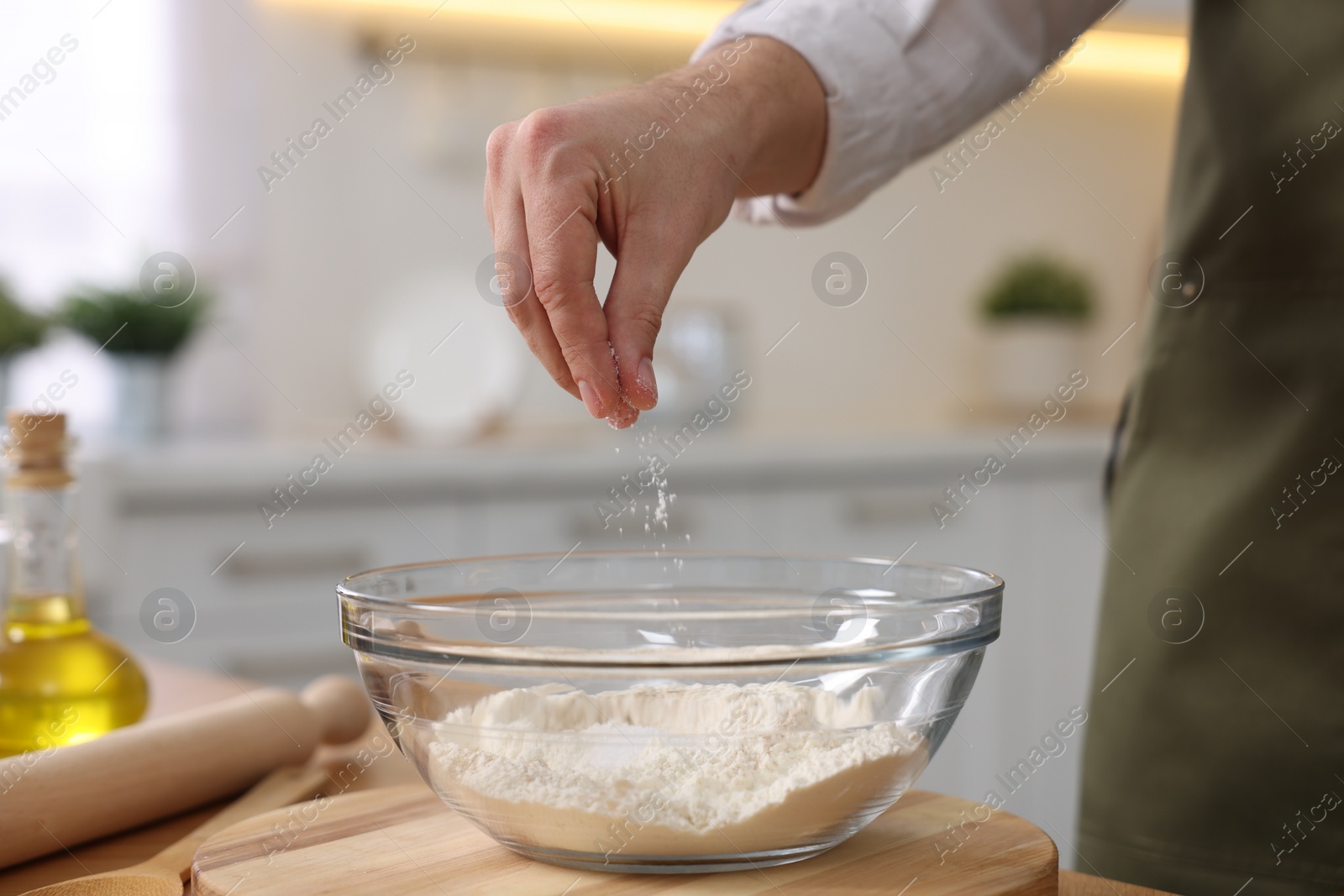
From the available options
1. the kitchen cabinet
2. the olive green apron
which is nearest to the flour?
the olive green apron

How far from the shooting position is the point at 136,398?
2.08m

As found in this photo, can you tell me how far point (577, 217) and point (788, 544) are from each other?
160cm

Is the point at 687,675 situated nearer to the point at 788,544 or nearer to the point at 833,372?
the point at 788,544

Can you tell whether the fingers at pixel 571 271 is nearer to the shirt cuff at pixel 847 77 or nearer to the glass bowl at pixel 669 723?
the glass bowl at pixel 669 723

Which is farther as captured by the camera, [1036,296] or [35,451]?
[1036,296]

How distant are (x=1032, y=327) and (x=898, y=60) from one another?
2124 millimetres

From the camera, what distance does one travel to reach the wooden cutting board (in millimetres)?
486

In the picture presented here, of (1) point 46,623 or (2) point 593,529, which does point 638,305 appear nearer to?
(1) point 46,623

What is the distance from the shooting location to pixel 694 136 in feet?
2.14

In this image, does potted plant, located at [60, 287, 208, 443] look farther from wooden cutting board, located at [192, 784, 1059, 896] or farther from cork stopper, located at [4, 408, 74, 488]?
wooden cutting board, located at [192, 784, 1059, 896]

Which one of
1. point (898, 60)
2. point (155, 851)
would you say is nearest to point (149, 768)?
point (155, 851)

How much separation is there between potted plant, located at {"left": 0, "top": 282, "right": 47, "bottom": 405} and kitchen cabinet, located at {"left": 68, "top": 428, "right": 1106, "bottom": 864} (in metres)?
0.30

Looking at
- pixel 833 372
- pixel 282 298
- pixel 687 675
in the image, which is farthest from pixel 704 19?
pixel 687 675

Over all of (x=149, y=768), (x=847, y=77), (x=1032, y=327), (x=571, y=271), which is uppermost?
(x=847, y=77)
